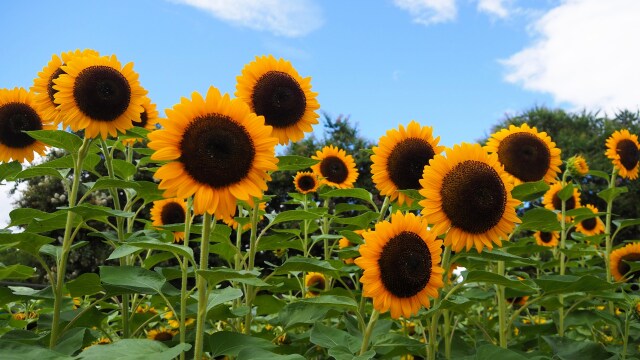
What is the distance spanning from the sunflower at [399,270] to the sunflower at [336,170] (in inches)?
99.2

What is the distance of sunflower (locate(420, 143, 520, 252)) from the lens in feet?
8.83

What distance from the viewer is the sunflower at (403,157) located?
3348 millimetres

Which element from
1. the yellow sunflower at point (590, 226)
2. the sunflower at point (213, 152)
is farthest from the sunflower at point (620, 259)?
the sunflower at point (213, 152)

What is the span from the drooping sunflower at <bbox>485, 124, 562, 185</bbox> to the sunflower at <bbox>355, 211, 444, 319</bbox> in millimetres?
1333

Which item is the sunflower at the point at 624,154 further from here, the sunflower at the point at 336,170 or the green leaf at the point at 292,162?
the green leaf at the point at 292,162

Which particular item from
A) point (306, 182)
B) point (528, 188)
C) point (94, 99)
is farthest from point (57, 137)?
point (306, 182)

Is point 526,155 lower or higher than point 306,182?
lower

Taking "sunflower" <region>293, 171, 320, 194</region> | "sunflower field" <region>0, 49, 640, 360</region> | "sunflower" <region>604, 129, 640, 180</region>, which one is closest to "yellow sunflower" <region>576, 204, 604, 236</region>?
"sunflower" <region>604, 129, 640, 180</region>

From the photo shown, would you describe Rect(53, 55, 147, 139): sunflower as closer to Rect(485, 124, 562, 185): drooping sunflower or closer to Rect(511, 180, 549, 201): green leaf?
Rect(511, 180, 549, 201): green leaf

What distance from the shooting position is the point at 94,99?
9.64ft

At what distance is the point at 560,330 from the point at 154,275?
9.06ft

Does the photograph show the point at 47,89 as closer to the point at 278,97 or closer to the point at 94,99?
the point at 94,99

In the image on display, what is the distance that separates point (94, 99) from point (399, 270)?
173 cm

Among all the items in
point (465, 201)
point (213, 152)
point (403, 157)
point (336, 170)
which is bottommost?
point (465, 201)
